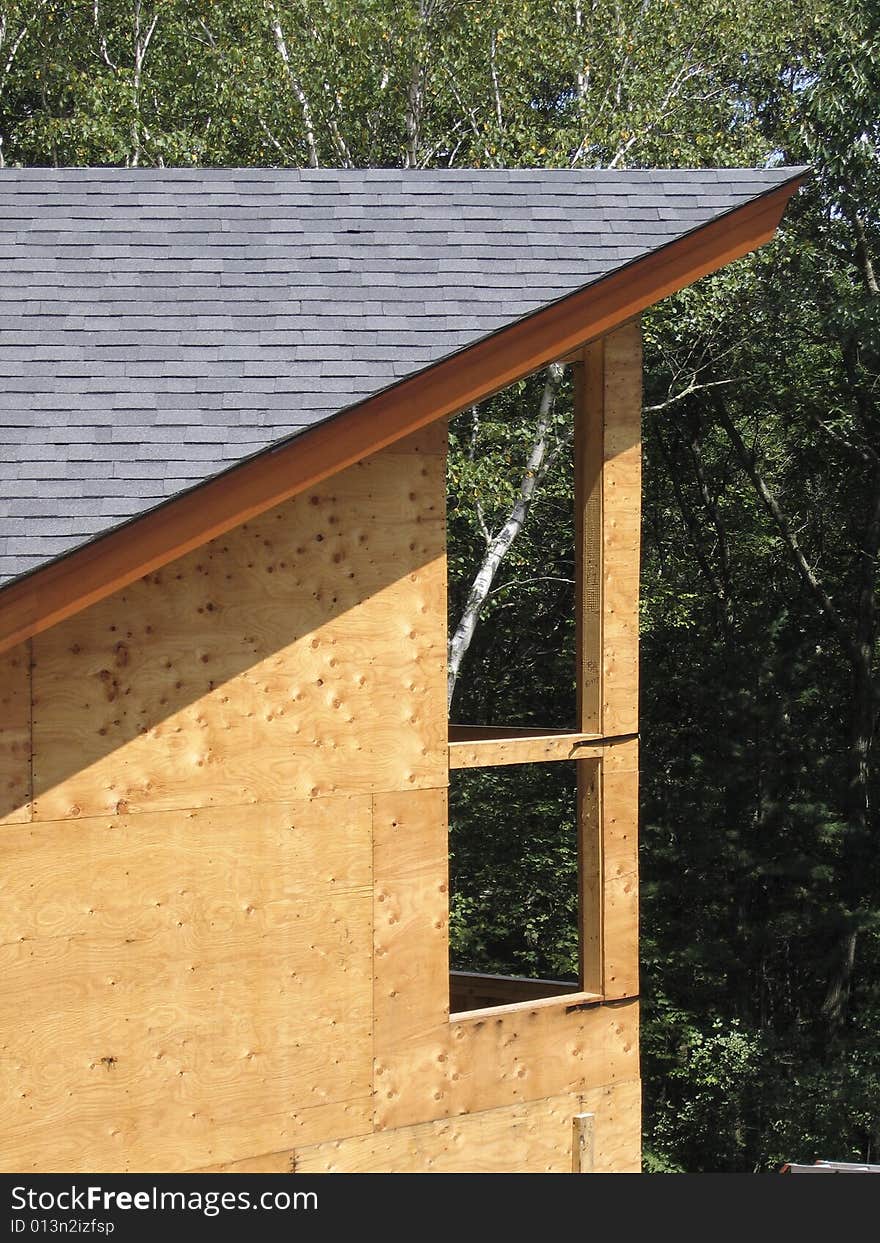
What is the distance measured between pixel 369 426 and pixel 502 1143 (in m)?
3.50

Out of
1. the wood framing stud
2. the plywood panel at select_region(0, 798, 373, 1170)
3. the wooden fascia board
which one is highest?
the wooden fascia board

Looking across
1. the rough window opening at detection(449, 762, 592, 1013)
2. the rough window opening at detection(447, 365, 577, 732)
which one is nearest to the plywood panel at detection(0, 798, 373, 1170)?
the rough window opening at detection(447, 365, 577, 732)

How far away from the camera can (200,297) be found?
617 centimetres

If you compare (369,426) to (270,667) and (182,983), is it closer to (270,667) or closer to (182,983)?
(270,667)

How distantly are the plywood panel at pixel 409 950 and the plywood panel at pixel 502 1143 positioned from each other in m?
0.13

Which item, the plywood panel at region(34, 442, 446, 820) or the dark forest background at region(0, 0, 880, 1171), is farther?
→ the dark forest background at region(0, 0, 880, 1171)

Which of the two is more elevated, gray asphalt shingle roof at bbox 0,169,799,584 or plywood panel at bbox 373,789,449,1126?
gray asphalt shingle roof at bbox 0,169,799,584

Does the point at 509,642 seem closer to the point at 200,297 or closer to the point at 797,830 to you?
the point at 797,830

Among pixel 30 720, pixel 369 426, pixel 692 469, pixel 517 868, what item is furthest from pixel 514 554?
pixel 30 720

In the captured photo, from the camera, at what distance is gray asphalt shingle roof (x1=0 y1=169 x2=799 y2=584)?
17.6 feet

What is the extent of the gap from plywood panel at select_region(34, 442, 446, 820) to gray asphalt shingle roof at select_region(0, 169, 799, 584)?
25.0 inches

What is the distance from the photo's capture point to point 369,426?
229 inches

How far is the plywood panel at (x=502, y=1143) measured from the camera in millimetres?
6184

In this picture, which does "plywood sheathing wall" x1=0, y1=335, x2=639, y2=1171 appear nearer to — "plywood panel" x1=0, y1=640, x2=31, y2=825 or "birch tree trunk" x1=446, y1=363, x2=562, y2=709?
"plywood panel" x1=0, y1=640, x2=31, y2=825
